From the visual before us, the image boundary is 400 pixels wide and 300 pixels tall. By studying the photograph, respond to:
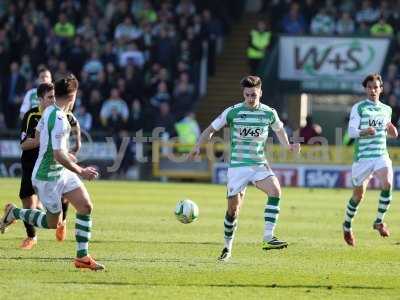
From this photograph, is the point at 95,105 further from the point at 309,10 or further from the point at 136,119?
the point at 309,10

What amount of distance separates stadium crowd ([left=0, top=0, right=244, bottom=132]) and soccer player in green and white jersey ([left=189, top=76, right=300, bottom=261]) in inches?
645

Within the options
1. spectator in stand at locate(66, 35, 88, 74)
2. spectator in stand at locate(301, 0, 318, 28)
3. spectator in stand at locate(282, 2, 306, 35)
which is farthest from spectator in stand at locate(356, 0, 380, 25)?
spectator in stand at locate(66, 35, 88, 74)

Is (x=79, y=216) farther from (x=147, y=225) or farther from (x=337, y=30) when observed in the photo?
(x=337, y=30)

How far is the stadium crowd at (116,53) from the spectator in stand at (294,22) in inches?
85.4

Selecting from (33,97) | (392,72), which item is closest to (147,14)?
(392,72)

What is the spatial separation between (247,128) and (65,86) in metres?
2.49

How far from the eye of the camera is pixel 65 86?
35.2ft

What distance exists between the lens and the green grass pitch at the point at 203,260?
396 inches

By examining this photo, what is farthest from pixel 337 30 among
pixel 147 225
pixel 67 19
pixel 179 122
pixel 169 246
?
pixel 169 246

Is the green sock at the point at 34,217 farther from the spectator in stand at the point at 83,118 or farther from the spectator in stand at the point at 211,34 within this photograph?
the spectator in stand at the point at 211,34

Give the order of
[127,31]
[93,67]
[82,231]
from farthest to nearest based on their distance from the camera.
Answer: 1. [127,31]
2. [93,67]
3. [82,231]

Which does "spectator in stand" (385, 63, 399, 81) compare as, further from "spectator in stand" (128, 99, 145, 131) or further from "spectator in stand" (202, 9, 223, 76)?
"spectator in stand" (128, 99, 145, 131)

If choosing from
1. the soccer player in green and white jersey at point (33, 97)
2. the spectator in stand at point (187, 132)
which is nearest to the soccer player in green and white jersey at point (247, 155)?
the soccer player in green and white jersey at point (33, 97)

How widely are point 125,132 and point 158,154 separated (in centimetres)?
103
